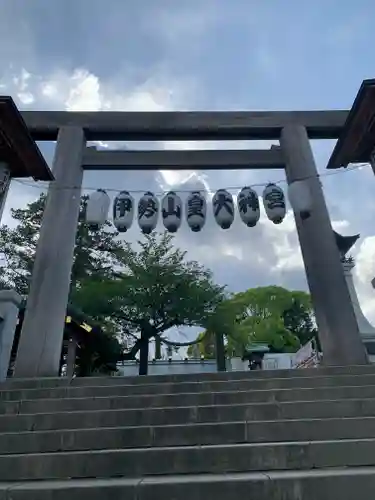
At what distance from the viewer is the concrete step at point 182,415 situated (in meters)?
3.63

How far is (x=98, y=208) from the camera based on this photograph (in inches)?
314

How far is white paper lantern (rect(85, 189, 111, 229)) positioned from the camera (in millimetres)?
7961

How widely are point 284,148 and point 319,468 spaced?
755 cm

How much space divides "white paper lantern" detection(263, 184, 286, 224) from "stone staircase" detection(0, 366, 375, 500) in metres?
4.12

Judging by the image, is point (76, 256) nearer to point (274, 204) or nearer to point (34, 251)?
point (34, 251)

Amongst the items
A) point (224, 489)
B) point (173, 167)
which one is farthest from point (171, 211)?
point (224, 489)

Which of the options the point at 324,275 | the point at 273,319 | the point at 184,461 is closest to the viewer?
the point at 184,461

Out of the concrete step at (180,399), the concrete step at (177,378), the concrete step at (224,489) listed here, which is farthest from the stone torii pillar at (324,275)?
the concrete step at (224,489)

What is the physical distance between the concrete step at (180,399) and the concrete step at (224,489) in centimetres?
159

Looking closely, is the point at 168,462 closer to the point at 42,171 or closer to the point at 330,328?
the point at 330,328

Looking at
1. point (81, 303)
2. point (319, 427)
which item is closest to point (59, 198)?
point (319, 427)

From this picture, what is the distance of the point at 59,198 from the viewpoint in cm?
783

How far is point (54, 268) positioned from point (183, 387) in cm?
399

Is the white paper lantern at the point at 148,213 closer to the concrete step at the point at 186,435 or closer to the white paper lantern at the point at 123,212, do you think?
the white paper lantern at the point at 123,212
